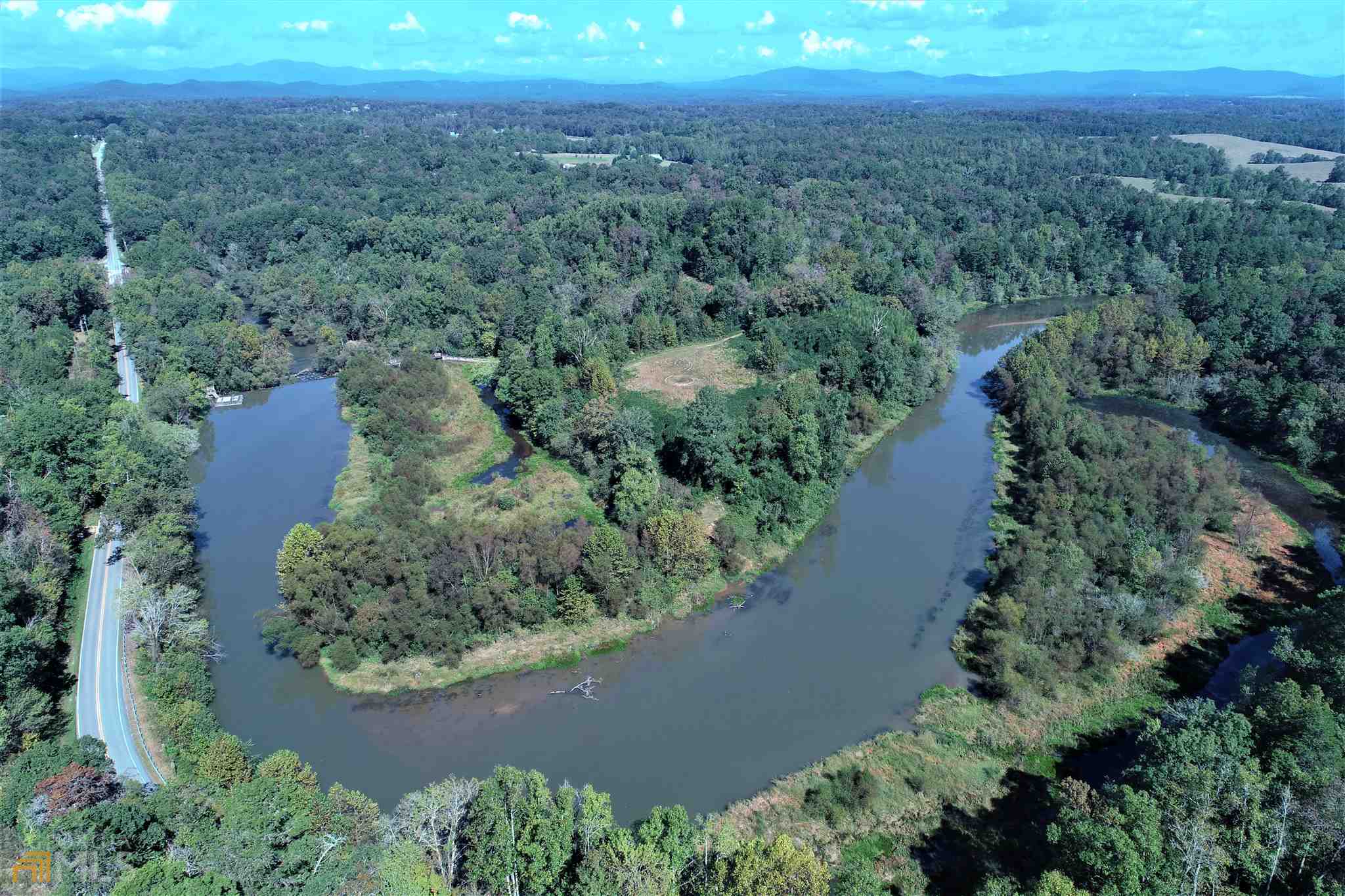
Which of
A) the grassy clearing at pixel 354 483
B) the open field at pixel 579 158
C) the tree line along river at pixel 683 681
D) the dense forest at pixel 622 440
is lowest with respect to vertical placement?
the tree line along river at pixel 683 681

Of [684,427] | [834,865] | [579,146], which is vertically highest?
[579,146]

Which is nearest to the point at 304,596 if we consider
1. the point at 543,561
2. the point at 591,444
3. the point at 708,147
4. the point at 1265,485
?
the point at 543,561

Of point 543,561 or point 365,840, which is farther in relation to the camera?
point 543,561

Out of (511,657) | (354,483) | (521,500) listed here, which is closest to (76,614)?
(354,483)

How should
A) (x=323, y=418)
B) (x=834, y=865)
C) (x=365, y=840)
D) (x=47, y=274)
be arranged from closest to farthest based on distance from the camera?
1. (x=365, y=840)
2. (x=834, y=865)
3. (x=323, y=418)
4. (x=47, y=274)

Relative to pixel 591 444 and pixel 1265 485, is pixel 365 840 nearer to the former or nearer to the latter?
pixel 591 444

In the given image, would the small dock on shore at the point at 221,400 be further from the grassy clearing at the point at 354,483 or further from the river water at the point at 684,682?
the river water at the point at 684,682

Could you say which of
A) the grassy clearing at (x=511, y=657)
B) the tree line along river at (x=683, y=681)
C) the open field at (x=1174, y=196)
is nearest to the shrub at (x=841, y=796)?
the tree line along river at (x=683, y=681)
